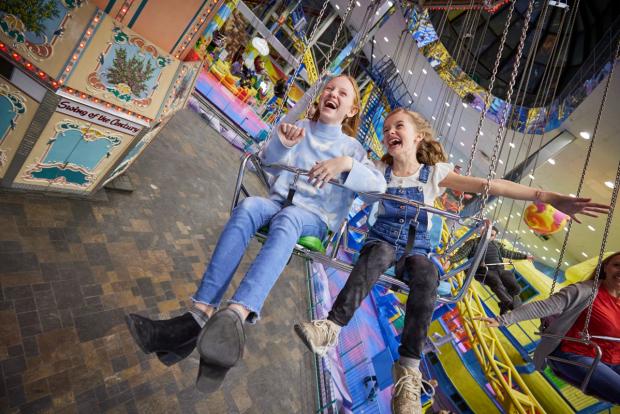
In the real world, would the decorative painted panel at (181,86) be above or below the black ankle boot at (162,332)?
above

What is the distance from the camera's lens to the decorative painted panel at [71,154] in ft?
8.63

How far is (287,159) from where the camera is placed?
191 centimetres

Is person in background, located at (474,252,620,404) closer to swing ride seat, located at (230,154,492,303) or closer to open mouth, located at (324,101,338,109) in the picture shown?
swing ride seat, located at (230,154,492,303)

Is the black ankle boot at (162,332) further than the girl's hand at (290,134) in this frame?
No

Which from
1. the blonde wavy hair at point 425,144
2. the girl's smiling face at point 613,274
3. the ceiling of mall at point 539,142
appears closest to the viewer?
the blonde wavy hair at point 425,144

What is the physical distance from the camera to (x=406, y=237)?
1.82 m

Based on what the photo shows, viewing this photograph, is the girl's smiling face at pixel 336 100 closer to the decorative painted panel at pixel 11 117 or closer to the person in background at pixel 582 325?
Answer: the person in background at pixel 582 325

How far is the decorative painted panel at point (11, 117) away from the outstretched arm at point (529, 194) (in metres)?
3.09

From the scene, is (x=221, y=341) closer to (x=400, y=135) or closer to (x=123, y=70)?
(x=400, y=135)

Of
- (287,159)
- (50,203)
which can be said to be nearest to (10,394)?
(50,203)

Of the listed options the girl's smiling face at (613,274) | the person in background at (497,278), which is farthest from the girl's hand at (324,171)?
the person in background at (497,278)

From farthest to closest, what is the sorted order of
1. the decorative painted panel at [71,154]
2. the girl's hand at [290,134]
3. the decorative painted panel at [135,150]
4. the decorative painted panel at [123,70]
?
the decorative painted panel at [135,150]
the decorative painted panel at [71,154]
the decorative painted panel at [123,70]
the girl's hand at [290,134]

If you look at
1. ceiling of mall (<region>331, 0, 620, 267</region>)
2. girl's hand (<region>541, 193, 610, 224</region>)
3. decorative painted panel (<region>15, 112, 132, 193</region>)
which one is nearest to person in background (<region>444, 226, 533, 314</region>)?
ceiling of mall (<region>331, 0, 620, 267</region>)

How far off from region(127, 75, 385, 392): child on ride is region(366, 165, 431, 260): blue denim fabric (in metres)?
0.22
